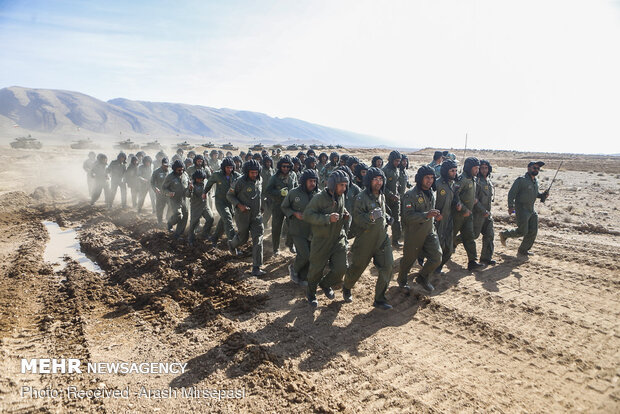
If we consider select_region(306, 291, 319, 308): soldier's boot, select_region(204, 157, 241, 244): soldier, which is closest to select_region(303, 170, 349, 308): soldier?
select_region(306, 291, 319, 308): soldier's boot

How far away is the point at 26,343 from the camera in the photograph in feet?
15.7

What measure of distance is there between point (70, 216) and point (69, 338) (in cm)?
994

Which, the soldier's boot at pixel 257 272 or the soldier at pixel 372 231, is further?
the soldier's boot at pixel 257 272

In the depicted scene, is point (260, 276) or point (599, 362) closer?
point (599, 362)

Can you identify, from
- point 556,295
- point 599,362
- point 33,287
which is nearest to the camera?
point 599,362

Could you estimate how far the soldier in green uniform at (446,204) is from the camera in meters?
6.72

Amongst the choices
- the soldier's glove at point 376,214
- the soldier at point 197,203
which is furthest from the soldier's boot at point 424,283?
the soldier at point 197,203

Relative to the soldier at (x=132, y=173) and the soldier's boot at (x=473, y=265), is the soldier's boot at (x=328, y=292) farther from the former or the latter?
the soldier at (x=132, y=173)

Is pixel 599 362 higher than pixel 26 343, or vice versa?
pixel 599 362

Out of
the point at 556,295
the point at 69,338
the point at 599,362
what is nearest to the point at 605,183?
the point at 556,295

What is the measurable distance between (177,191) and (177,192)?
1.1 inches

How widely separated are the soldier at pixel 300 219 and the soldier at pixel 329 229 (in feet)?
2.34

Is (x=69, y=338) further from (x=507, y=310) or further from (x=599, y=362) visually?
(x=599, y=362)

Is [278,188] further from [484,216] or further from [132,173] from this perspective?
[132,173]
